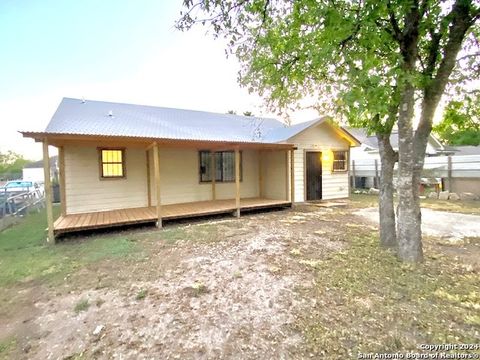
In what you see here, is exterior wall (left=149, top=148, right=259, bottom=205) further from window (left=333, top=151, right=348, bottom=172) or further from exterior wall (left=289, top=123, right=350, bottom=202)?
window (left=333, top=151, right=348, bottom=172)

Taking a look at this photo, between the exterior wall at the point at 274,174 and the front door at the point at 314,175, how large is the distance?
1.37 m

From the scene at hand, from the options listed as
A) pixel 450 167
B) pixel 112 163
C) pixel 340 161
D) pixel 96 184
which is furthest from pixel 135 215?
pixel 450 167

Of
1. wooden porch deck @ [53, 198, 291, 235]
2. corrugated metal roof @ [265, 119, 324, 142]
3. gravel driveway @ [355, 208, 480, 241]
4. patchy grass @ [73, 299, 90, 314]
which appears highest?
corrugated metal roof @ [265, 119, 324, 142]

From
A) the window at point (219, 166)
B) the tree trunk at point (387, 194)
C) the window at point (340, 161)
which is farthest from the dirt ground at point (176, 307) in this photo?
the window at point (340, 161)

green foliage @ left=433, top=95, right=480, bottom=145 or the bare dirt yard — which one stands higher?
green foliage @ left=433, top=95, right=480, bottom=145

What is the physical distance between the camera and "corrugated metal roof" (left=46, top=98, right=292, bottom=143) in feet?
26.9

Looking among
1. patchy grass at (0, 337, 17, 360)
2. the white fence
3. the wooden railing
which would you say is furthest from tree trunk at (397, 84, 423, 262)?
the wooden railing

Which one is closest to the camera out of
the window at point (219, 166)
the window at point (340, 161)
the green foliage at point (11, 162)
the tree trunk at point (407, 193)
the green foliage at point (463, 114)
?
the tree trunk at point (407, 193)

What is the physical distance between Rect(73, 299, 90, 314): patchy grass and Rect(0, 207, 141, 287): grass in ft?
3.95

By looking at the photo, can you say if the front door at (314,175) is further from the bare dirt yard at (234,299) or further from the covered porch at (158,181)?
the bare dirt yard at (234,299)

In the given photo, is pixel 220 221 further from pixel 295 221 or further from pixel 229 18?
pixel 229 18

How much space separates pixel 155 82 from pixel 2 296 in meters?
14.8

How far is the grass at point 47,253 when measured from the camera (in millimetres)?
4199

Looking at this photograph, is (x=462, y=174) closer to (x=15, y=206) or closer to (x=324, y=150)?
(x=324, y=150)
